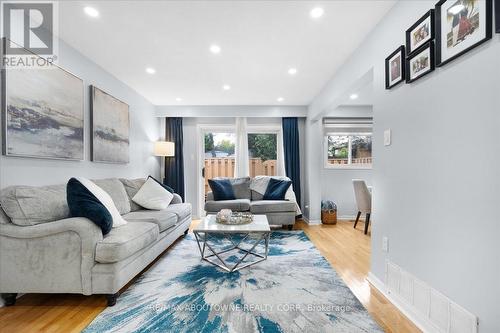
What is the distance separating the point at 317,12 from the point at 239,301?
2.58m

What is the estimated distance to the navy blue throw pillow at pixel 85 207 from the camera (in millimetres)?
2043

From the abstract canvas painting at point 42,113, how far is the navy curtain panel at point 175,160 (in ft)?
7.88

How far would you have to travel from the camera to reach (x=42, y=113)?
2322mm

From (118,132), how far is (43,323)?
256cm

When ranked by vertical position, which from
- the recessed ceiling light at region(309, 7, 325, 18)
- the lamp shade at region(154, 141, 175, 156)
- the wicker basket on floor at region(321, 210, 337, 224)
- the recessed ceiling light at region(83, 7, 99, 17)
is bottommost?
the wicker basket on floor at region(321, 210, 337, 224)

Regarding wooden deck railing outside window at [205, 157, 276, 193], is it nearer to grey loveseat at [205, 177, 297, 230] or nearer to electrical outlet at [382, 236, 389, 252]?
grey loveseat at [205, 177, 297, 230]

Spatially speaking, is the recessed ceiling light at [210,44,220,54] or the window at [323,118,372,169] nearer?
the recessed ceiling light at [210,44,220,54]

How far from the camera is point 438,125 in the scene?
1.55m

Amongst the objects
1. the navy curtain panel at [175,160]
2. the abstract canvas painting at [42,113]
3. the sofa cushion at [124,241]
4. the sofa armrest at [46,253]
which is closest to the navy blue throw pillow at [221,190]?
the navy curtain panel at [175,160]

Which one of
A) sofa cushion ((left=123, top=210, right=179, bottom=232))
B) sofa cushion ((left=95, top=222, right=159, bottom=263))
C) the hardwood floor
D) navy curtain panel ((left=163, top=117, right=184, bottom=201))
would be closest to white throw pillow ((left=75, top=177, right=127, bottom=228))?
sofa cushion ((left=95, top=222, right=159, bottom=263))

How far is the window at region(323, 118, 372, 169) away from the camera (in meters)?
5.38

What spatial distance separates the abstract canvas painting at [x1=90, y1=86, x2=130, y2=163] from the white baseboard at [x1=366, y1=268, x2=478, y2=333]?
3.54 m

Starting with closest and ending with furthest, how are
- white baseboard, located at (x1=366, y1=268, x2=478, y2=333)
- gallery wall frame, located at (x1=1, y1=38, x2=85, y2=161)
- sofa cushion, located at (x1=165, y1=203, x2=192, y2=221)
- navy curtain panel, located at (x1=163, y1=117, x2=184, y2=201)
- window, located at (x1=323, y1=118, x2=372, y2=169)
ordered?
white baseboard, located at (x1=366, y1=268, x2=478, y2=333) < gallery wall frame, located at (x1=1, y1=38, x2=85, y2=161) < sofa cushion, located at (x1=165, y1=203, x2=192, y2=221) < navy curtain panel, located at (x1=163, y1=117, x2=184, y2=201) < window, located at (x1=323, y1=118, x2=372, y2=169)

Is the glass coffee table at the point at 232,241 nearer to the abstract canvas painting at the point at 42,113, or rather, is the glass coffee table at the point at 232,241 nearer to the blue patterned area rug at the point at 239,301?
the blue patterned area rug at the point at 239,301
